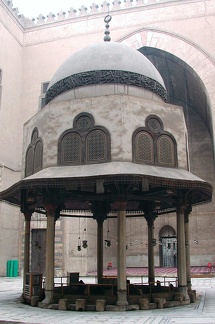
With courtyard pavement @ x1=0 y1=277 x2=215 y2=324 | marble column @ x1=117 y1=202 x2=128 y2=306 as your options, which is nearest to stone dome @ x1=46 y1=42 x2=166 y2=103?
marble column @ x1=117 y1=202 x2=128 y2=306

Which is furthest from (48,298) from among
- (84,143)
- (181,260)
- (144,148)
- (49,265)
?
(144,148)

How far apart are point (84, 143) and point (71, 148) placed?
360mm

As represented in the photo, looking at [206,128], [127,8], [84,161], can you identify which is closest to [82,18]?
[127,8]

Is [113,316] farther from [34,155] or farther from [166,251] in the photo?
[166,251]

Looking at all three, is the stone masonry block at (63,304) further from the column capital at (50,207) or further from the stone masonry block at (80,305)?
the column capital at (50,207)

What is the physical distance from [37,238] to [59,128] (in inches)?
537

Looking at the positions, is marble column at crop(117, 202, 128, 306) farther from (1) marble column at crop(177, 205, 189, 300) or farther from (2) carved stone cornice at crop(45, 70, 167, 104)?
(2) carved stone cornice at crop(45, 70, 167, 104)

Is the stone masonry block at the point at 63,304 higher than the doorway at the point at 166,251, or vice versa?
the doorway at the point at 166,251

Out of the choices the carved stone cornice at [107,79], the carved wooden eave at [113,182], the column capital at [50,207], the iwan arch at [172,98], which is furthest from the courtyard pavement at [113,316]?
the iwan arch at [172,98]

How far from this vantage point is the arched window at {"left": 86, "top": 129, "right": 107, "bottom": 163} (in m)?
9.75

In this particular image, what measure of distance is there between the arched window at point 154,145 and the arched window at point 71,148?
1389 mm

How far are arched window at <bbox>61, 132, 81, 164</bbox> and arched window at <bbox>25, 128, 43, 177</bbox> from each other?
72 centimetres

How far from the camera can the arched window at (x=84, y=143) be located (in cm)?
978

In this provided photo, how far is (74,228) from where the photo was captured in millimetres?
21828
